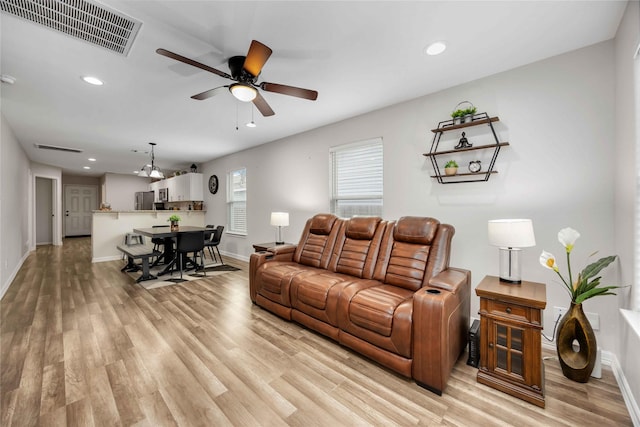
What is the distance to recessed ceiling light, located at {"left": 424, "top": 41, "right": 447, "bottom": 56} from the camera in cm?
209

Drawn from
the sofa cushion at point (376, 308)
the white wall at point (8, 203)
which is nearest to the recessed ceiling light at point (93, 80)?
the white wall at point (8, 203)

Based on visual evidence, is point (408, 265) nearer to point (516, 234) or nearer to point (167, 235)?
point (516, 234)

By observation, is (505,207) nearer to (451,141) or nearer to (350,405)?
(451,141)

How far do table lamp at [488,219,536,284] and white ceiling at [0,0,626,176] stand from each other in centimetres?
147

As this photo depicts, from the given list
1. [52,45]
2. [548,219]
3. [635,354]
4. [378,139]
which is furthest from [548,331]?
[52,45]

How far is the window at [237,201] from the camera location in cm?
596

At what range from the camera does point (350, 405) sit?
162cm

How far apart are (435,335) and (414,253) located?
94cm

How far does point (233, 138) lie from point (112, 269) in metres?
3.55

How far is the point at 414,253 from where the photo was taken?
2523 millimetres

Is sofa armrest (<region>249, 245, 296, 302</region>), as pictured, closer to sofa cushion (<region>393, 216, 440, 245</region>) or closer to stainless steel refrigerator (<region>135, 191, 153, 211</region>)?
sofa cushion (<region>393, 216, 440, 245</region>)

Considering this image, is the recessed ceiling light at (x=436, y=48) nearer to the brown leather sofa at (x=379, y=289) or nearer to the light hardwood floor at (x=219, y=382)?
the brown leather sofa at (x=379, y=289)

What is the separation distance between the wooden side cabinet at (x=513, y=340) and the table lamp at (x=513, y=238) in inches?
5.4

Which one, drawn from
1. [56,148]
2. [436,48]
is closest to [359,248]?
[436,48]
